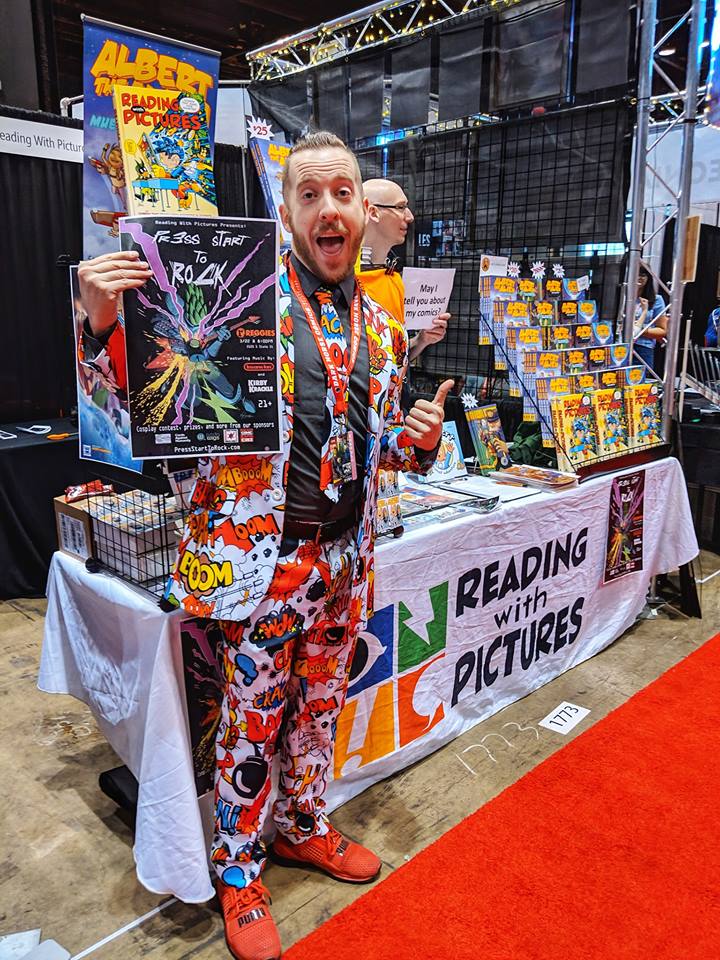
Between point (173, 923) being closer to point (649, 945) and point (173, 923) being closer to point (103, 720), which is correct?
point (103, 720)

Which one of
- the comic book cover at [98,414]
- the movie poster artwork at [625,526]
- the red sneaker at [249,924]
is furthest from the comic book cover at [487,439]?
the red sneaker at [249,924]

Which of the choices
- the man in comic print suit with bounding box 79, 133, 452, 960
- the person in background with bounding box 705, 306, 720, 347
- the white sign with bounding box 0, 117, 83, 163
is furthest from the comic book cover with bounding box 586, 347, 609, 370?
the white sign with bounding box 0, 117, 83, 163

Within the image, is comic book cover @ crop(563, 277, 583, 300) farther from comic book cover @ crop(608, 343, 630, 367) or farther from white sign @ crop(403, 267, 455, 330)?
white sign @ crop(403, 267, 455, 330)

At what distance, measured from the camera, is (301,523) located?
1479mm

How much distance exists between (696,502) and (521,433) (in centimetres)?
185

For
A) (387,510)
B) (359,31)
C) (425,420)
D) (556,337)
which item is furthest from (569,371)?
(359,31)

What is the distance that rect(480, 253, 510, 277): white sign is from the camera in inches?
111

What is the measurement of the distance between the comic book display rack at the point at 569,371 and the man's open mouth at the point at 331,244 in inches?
59.4

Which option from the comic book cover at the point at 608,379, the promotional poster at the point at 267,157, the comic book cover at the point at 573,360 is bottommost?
the comic book cover at the point at 608,379

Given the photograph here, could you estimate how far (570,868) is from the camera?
183cm

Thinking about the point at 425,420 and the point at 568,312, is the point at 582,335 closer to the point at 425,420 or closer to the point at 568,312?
the point at 568,312

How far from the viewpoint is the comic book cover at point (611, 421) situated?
2.95m

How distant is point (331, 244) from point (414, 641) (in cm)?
120

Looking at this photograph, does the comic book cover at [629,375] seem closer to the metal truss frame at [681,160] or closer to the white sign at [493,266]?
the metal truss frame at [681,160]
